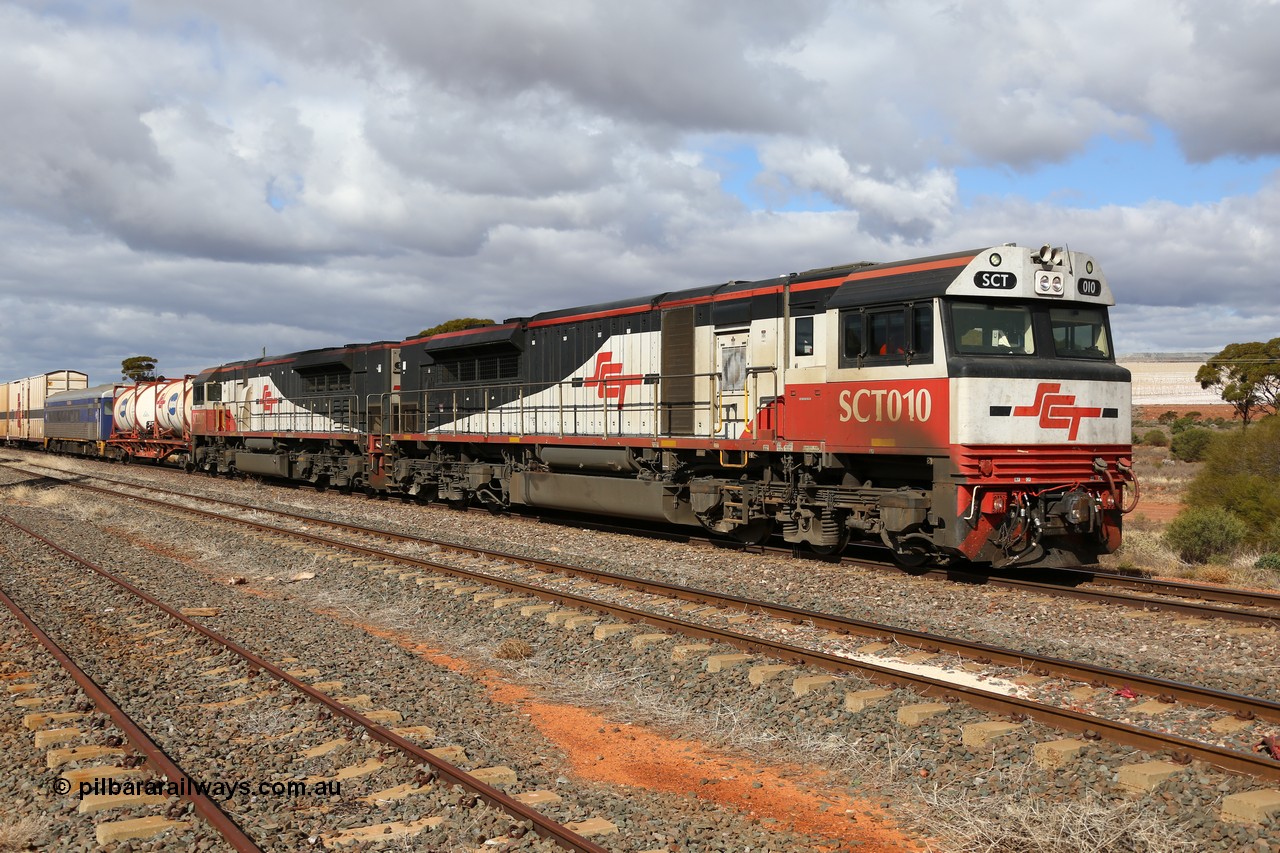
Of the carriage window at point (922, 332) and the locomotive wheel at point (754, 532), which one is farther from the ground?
the carriage window at point (922, 332)

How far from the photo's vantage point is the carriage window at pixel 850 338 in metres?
12.1

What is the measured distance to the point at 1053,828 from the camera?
4793 mm

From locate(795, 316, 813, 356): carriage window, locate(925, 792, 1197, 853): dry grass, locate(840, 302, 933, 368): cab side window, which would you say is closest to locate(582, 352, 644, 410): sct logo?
locate(795, 316, 813, 356): carriage window

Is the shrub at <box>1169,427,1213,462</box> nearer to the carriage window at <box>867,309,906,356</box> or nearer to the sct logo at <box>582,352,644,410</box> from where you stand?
the sct logo at <box>582,352,644,410</box>

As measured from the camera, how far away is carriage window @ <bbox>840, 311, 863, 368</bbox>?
39.6 ft

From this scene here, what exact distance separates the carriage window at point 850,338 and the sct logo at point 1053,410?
1.91 m

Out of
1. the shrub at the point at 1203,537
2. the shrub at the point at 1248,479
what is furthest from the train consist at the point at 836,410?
the shrub at the point at 1248,479

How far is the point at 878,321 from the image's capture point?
11836 mm

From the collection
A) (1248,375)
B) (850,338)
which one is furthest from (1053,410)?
(1248,375)

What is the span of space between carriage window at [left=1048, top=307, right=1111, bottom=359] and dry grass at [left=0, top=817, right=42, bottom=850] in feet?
35.0

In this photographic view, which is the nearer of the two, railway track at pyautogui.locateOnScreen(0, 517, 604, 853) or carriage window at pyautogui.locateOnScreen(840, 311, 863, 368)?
railway track at pyautogui.locateOnScreen(0, 517, 604, 853)

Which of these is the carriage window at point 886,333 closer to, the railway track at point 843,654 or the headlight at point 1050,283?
the headlight at point 1050,283

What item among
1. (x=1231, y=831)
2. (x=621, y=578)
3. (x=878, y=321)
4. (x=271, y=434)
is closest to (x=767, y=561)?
(x=621, y=578)

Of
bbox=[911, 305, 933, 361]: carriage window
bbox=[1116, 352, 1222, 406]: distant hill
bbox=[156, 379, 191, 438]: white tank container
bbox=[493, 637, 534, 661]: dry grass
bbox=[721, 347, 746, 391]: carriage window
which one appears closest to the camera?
bbox=[493, 637, 534, 661]: dry grass
